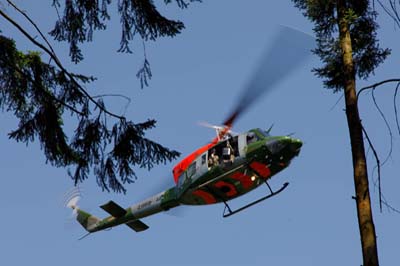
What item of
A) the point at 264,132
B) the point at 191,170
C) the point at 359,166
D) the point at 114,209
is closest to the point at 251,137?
the point at 264,132

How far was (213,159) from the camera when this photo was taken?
13789mm

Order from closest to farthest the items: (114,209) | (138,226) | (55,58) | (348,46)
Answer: (55,58) < (348,46) < (114,209) < (138,226)

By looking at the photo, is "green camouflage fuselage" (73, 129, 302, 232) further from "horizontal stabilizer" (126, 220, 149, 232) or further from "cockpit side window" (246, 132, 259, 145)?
"horizontal stabilizer" (126, 220, 149, 232)

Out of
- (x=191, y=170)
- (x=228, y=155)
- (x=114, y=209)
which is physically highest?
(x=114, y=209)

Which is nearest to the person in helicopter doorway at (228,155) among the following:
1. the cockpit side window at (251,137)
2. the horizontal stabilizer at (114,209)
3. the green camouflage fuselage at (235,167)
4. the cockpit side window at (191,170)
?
the green camouflage fuselage at (235,167)

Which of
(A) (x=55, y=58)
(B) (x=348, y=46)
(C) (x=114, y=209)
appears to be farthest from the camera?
(C) (x=114, y=209)

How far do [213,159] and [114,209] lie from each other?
4.16m

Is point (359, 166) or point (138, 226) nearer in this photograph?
point (359, 166)

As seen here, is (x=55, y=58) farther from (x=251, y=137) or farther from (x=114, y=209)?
(x=114, y=209)

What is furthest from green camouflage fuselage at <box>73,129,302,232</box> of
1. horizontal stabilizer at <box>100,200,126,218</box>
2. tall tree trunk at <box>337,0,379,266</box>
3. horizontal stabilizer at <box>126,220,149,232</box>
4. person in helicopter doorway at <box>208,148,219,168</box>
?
horizontal stabilizer at <box>126,220,149,232</box>

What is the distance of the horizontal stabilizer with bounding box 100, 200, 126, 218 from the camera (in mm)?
16875

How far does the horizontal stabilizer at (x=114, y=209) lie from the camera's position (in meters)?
16.9

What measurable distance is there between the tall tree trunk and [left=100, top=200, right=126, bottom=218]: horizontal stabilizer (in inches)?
292

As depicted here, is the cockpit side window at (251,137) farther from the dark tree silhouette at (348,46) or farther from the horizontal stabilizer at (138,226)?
the horizontal stabilizer at (138,226)
